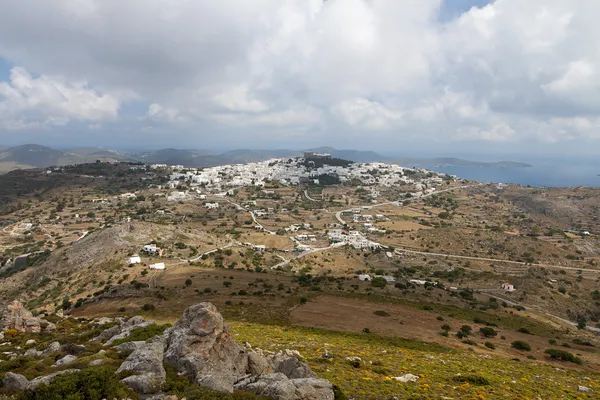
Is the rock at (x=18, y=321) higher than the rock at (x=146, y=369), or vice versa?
the rock at (x=146, y=369)

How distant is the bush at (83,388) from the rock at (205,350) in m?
2.46

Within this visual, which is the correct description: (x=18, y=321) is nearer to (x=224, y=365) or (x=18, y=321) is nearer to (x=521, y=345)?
(x=224, y=365)

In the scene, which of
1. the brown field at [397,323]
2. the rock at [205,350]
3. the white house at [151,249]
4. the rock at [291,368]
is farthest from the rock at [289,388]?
the white house at [151,249]

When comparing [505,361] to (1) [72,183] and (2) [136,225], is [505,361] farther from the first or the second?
(1) [72,183]

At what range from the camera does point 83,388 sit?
7973mm

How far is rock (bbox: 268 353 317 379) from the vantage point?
38.3 feet

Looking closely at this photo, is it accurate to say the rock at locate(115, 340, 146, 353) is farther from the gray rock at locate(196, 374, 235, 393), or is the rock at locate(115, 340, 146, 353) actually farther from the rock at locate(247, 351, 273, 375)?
the rock at locate(247, 351, 273, 375)

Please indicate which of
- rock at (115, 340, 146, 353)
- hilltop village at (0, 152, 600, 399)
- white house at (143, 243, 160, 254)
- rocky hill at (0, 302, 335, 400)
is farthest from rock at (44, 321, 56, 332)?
white house at (143, 243, 160, 254)

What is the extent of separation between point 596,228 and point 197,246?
126 meters

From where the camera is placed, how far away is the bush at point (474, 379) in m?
15.2

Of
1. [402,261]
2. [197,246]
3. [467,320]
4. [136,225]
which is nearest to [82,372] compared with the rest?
[467,320]

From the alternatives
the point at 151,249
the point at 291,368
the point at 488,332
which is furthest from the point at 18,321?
the point at 488,332

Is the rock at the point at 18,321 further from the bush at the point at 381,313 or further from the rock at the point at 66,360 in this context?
the bush at the point at 381,313

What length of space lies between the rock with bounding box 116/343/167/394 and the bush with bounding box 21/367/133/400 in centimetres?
42
